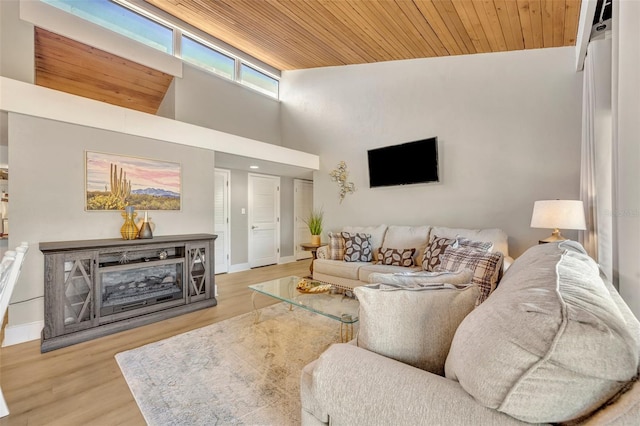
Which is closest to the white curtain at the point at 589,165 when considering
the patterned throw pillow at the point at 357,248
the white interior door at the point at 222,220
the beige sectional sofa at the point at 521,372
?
the patterned throw pillow at the point at 357,248

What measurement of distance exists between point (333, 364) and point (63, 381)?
2165 millimetres

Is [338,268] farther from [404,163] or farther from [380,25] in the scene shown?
[380,25]

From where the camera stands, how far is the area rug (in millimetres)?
1649

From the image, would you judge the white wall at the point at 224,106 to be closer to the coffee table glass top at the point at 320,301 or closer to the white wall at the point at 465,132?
the white wall at the point at 465,132

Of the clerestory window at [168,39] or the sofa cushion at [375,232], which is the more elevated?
the clerestory window at [168,39]

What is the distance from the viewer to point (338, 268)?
3875 mm

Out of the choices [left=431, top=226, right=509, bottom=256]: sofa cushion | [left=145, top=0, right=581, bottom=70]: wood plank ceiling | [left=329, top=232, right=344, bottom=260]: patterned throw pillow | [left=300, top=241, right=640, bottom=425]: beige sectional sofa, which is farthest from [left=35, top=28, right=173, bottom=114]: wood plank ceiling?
[left=300, top=241, right=640, bottom=425]: beige sectional sofa

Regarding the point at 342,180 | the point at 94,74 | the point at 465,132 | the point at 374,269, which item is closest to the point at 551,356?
the point at 374,269

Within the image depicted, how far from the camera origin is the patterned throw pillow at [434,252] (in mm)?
3242

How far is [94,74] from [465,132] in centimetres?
527

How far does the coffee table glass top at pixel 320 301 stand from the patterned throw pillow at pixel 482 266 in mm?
884

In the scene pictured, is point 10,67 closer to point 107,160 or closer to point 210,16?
point 107,160

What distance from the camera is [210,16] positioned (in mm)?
4301

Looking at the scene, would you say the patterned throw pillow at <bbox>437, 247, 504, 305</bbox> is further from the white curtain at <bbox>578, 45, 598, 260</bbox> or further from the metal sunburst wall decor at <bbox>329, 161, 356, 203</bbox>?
the metal sunburst wall decor at <bbox>329, 161, 356, 203</bbox>
